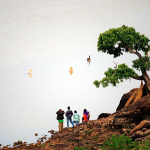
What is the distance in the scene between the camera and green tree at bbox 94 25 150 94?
3081cm

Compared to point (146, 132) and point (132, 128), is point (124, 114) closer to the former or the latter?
point (132, 128)

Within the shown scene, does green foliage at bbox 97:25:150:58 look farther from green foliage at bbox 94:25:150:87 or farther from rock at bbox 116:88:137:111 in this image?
rock at bbox 116:88:137:111

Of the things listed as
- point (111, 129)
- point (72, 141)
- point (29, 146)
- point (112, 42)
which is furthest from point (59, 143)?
point (112, 42)

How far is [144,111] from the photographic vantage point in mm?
26641

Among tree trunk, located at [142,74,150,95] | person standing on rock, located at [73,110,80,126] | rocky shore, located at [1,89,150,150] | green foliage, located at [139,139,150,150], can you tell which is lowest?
green foliage, located at [139,139,150,150]

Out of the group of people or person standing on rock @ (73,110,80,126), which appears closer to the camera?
the group of people

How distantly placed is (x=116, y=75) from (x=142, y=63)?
10.8 feet

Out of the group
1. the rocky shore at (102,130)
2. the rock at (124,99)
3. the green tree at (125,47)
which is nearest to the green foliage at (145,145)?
the rocky shore at (102,130)

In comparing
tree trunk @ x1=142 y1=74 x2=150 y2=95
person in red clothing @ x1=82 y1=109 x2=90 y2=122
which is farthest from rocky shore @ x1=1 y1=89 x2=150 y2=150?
tree trunk @ x1=142 y1=74 x2=150 y2=95

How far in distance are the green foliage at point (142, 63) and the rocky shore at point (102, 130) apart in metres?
4.13

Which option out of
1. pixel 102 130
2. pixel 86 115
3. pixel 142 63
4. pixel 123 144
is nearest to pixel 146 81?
pixel 142 63

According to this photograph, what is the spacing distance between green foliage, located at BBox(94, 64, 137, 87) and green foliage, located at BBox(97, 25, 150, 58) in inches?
109

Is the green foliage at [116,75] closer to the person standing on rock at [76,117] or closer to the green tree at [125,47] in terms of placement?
the green tree at [125,47]

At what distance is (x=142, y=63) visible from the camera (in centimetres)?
3125
